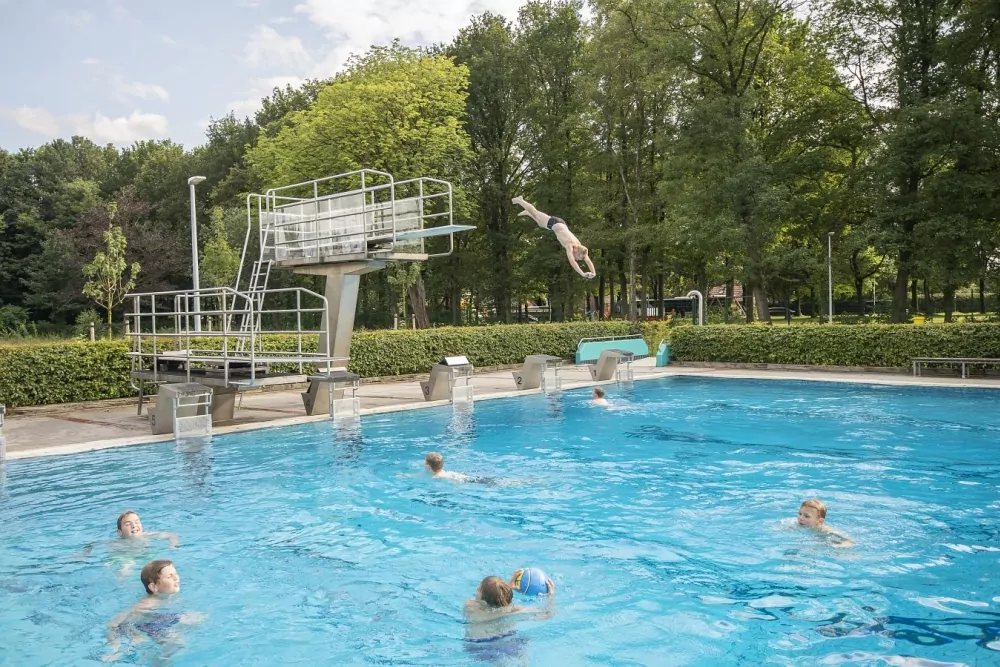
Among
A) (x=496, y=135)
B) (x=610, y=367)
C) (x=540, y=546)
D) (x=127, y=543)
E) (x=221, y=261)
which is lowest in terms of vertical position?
(x=540, y=546)

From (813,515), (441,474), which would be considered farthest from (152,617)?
(813,515)

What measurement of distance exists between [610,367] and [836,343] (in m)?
8.12

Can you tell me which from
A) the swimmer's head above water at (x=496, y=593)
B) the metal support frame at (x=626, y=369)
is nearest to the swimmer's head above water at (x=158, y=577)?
the swimmer's head above water at (x=496, y=593)

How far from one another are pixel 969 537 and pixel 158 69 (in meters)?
55.7

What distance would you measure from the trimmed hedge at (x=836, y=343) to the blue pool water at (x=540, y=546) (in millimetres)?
8244

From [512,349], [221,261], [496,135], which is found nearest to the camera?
[512,349]

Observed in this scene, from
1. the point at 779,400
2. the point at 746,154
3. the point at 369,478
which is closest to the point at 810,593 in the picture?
the point at 369,478

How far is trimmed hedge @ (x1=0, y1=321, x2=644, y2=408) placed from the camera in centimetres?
1836

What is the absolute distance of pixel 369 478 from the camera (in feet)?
38.7

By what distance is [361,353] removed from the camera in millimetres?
24656

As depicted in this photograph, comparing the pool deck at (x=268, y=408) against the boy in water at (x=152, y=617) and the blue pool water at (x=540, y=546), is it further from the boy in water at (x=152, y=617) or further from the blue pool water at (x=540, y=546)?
the boy in water at (x=152, y=617)

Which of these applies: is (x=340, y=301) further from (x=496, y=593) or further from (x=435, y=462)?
(x=496, y=593)

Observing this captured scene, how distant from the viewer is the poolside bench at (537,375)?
22266 millimetres

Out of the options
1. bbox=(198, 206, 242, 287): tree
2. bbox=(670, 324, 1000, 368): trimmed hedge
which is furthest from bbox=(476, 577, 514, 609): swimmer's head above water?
bbox=(198, 206, 242, 287): tree
